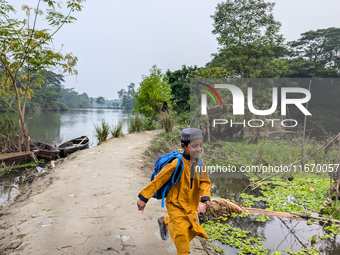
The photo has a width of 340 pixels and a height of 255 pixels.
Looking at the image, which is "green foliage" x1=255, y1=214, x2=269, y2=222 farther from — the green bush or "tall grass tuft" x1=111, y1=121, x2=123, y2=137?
the green bush

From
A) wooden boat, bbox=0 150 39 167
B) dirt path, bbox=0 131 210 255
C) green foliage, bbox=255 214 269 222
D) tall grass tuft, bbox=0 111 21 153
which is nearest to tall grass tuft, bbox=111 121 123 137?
wooden boat, bbox=0 150 39 167

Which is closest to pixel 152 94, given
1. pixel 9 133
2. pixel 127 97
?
pixel 9 133

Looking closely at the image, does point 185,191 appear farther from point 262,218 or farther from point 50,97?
point 50,97

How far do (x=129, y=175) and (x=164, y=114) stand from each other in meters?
6.00

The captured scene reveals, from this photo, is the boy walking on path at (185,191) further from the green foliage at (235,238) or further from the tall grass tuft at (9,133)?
the tall grass tuft at (9,133)

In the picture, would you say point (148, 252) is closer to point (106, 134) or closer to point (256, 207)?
point (256, 207)

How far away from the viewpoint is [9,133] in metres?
7.74

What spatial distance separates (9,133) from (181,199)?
7.95m

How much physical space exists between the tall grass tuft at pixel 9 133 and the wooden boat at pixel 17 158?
376mm

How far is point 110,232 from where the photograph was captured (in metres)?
2.48

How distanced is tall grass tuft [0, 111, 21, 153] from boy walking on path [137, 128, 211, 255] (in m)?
7.59

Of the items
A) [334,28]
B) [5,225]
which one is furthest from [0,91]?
[334,28]

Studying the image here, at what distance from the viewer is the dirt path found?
223cm

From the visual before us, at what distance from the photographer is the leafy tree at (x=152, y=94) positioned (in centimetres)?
1286
